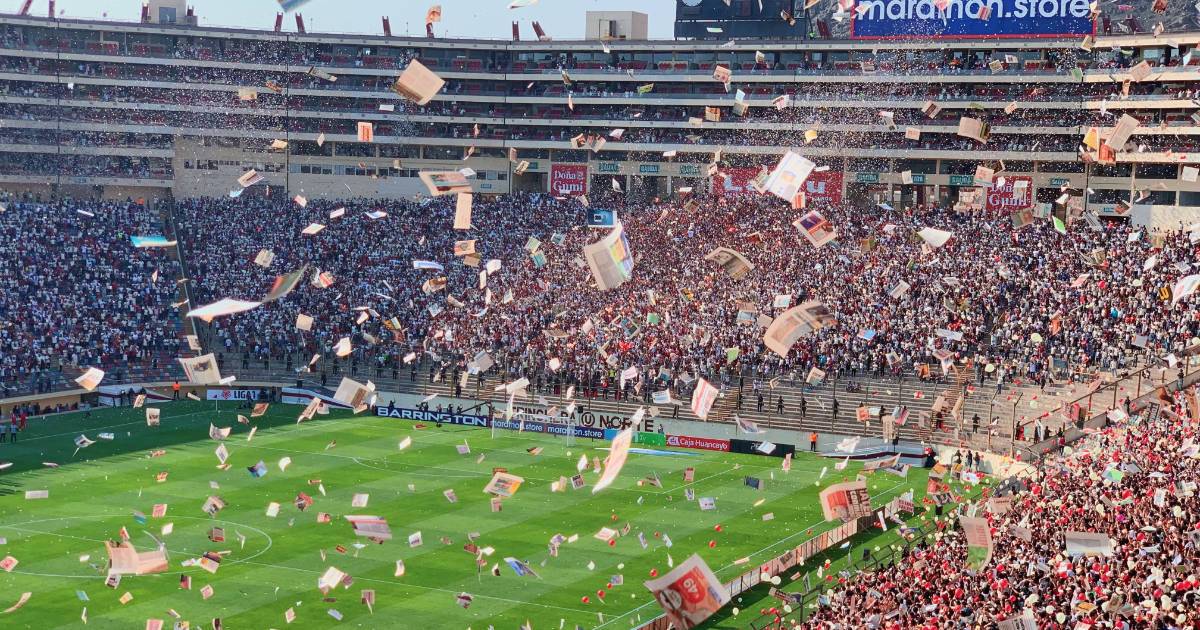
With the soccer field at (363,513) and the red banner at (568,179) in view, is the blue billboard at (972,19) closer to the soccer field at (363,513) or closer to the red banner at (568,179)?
the red banner at (568,179)

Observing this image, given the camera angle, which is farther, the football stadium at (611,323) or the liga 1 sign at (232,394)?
the liga 1 sign at (232,394)

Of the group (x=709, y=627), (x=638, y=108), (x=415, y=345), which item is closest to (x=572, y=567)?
(x=709, y=627)

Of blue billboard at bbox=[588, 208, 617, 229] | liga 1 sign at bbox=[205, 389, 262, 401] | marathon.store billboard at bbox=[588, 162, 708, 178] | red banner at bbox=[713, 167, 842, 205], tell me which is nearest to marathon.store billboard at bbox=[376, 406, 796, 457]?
liga 1 sign at bbox=[205, 389, 262, 401]

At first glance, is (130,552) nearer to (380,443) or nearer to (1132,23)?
(380,443)

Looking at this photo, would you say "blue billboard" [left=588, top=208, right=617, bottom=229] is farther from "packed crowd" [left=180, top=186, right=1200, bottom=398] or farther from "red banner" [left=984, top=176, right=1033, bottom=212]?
"red banner" [left=984, top=176, right=1033, bottom=212]

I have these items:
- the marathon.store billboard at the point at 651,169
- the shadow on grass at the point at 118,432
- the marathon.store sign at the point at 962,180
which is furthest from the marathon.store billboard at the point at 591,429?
the marathon.store billboard at the point at 651,169

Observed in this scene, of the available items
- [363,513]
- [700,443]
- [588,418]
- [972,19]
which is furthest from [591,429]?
[972,19]
